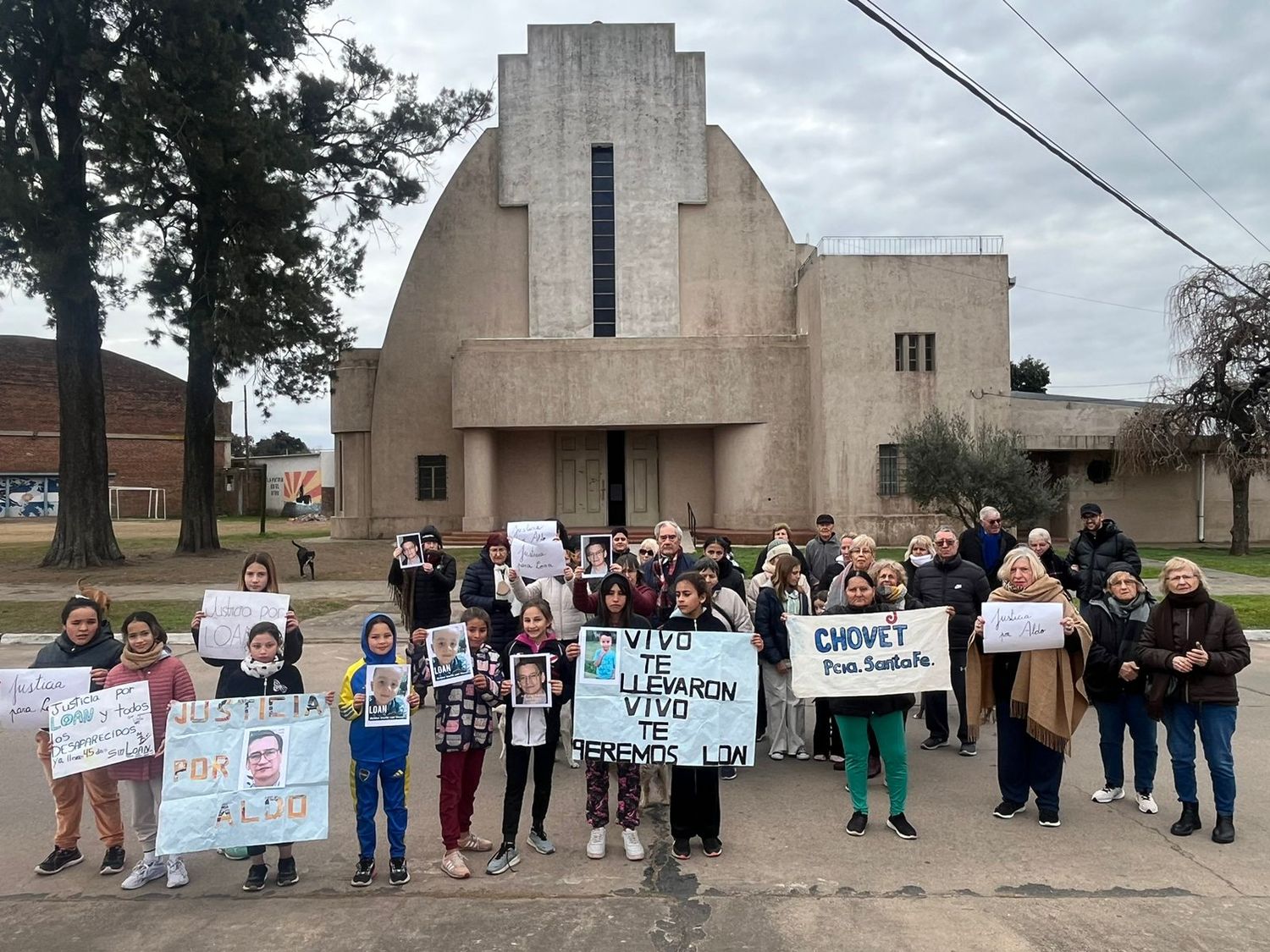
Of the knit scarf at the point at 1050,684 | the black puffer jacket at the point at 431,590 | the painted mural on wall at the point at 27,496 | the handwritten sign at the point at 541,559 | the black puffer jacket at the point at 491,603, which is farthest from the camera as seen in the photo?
the painted mural on wall at the point at 27,496

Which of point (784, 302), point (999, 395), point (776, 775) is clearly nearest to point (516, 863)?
point (776, 775)

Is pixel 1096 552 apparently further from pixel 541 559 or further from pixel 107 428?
pixel 107 428

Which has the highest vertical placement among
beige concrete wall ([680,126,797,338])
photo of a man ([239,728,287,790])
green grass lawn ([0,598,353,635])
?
beige concrete wall ([680,126,797,338])

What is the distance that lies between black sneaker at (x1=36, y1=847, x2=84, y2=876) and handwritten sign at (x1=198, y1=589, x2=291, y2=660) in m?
1.24

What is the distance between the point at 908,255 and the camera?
26312mm

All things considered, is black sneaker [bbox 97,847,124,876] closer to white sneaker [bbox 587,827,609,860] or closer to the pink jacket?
the pink jacket

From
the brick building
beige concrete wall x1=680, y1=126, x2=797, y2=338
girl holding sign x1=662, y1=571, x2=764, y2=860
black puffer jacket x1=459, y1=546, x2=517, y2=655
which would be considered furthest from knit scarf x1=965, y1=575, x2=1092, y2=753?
the brick building

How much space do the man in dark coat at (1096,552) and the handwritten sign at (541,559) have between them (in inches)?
193

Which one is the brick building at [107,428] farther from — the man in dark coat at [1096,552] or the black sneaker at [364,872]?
the black sneaker at [364,872]

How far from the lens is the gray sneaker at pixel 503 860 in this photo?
4836 millimetres

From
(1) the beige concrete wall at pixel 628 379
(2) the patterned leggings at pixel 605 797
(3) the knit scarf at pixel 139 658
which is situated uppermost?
(1) the beige concrete wall at pixel 628 379

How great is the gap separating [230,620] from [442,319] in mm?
26263

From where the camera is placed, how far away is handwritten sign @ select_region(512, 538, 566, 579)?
321 inches

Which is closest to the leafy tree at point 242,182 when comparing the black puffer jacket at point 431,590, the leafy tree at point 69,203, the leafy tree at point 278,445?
the leafy tree at point 69,203
